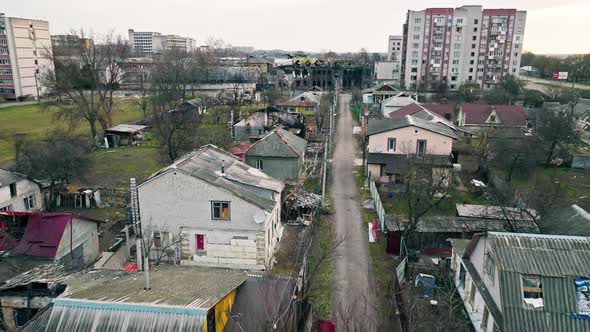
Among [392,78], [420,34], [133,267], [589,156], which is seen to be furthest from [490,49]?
[133,267]

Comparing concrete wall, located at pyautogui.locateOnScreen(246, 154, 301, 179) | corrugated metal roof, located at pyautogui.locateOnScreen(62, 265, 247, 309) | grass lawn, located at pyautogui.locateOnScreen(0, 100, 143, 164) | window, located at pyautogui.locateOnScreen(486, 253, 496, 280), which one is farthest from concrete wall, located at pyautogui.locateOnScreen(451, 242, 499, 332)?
grass lawn, located at pyautogui.locateOnScreen(0, 100, 143, 164)

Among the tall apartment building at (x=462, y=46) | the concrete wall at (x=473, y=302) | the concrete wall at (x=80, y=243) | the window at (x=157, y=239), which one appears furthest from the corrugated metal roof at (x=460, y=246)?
the tall apartment building at (x=462, y=46)

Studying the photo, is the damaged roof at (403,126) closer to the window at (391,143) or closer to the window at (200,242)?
the window at (391,143)

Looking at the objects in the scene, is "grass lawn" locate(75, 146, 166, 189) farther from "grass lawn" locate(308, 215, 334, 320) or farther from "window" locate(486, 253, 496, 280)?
"window" locate(486, 253, 496, 280)

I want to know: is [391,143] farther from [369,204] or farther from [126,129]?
[126,129]

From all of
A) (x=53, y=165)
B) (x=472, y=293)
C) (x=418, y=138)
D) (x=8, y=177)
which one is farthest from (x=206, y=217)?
(x=418, y=138)
